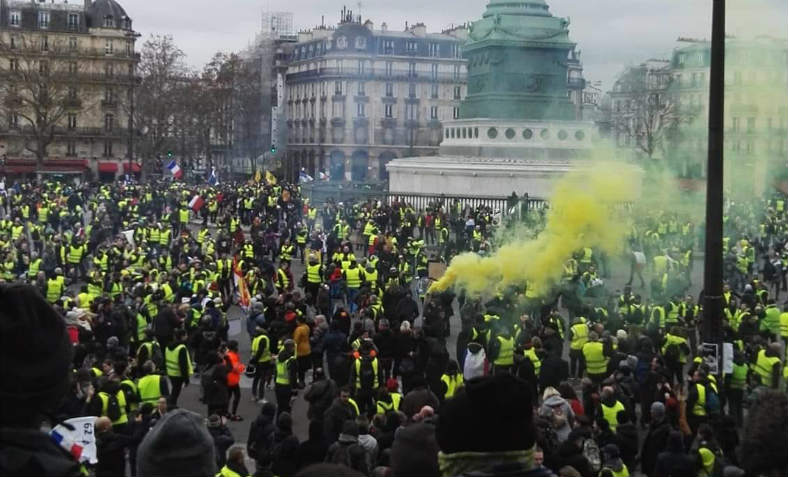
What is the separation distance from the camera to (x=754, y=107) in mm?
27969

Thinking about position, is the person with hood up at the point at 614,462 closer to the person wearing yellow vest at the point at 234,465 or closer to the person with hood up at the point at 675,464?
the person with hood up at the point at 675,464

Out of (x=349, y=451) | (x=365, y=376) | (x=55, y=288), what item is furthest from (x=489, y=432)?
(x=55, y=288)

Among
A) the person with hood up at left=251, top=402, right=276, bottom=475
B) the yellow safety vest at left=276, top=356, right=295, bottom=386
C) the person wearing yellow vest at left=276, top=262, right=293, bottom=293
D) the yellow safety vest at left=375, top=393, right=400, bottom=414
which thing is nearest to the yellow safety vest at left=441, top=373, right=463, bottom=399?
the yellow safety vest at left=375, top=393, right=400, bottom=414

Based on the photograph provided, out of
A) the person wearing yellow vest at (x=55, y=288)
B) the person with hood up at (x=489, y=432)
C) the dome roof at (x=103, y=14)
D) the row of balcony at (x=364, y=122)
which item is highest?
the dome roof at (x=103, y=14)

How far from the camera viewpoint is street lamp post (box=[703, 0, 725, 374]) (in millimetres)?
10945

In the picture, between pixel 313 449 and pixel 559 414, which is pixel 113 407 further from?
pixel 559 414

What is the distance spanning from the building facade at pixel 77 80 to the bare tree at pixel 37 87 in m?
0.12

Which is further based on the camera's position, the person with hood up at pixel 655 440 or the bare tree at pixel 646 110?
the bare tree at pixel 646 110

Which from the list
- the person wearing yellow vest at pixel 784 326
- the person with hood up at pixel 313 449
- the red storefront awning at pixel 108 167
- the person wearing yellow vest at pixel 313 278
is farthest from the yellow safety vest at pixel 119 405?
the red storefront awning at pixel 108 167

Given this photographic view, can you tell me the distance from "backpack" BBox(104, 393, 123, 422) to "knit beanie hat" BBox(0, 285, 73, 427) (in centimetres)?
904

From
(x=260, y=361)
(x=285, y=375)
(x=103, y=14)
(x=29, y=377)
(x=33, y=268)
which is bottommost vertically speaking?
(x=260, y=361)

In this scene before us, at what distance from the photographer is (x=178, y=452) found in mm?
4613

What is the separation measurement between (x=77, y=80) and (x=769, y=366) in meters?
75.6

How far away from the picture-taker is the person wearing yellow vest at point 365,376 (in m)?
13.8
